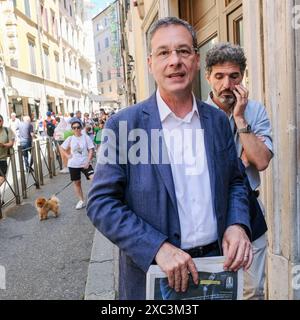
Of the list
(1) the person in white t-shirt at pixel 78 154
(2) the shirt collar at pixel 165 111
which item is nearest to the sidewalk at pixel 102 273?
(1) the person in white t-shirt at pixel 78 154

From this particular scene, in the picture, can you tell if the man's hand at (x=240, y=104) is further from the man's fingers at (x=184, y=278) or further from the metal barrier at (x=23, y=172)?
the metal barrier at (x=23, y=172)

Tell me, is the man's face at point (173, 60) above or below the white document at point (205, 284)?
above

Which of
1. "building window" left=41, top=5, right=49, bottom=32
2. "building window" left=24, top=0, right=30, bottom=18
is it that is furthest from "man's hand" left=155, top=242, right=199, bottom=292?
"building window" left=41, top=5, right=49, bottom=32

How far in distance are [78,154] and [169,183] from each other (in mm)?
5496

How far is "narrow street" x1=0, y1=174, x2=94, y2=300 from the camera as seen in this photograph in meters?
3.62

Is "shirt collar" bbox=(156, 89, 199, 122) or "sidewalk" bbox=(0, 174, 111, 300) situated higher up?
"shirt collar" bbox=(156, 89, 199, 122)

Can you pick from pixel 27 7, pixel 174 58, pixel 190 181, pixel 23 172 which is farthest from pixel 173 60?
pixel 27 7

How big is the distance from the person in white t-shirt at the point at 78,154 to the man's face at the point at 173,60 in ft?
17.2

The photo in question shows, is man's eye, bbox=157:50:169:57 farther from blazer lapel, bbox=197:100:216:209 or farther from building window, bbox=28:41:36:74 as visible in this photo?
building window, bbox=28:41:36:74

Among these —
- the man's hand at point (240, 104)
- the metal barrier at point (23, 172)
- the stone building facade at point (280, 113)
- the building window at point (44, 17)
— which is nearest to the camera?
the man's hand at point (240, 104)

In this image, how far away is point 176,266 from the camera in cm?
138

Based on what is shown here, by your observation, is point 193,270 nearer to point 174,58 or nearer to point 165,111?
point 165,111

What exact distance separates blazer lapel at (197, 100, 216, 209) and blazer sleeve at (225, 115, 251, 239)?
0.35 feet

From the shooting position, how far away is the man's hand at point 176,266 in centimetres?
138
